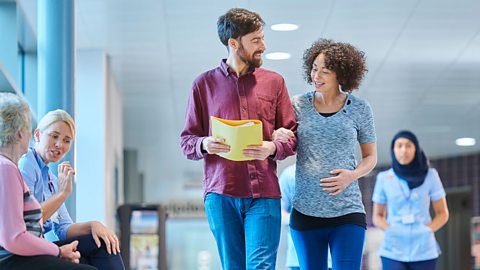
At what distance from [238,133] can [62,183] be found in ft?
2.34

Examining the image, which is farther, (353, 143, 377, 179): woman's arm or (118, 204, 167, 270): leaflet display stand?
(118, 204, 167, 270): leaflet display stand

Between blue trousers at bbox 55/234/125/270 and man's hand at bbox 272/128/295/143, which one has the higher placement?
man's hand at bbox 272/128/295/143

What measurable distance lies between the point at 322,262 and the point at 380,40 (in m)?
5.11

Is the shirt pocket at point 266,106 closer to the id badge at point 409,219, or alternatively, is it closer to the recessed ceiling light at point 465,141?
the id badge at point 409,219

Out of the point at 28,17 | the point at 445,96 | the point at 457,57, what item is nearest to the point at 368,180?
the point at 445,96

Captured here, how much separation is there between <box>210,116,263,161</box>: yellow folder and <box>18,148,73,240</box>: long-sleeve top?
731mm

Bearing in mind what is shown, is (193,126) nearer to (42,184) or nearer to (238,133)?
(238,133)

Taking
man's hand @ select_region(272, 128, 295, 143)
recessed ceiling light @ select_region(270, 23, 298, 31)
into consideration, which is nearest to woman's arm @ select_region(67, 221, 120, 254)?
man's hand @ select_region(272, 128, 295, 143)

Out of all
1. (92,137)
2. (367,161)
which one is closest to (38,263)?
(367,161)

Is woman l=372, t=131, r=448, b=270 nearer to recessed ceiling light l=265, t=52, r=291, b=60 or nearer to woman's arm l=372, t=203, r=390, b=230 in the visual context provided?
A: woman's arm l=372, t=203, r=390, b=230

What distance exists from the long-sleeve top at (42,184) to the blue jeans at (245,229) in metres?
0.64

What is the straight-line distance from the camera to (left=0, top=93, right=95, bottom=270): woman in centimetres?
317

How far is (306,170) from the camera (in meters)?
4.00

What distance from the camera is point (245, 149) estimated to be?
3639mm
